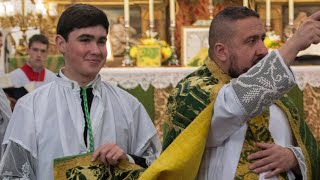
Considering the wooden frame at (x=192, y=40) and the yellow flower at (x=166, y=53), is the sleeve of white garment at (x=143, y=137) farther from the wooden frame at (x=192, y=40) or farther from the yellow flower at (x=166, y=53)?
the wooden frame at (x=192, y=40)

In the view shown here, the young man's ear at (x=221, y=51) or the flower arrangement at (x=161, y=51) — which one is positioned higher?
the young man's ear at (x=221, y=51)

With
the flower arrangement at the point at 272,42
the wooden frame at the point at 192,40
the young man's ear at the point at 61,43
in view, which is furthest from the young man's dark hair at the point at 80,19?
the wooden frame at the point at 192,40

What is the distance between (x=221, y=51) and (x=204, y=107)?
0.73 ft

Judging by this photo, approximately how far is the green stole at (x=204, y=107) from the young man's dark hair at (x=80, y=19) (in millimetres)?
492

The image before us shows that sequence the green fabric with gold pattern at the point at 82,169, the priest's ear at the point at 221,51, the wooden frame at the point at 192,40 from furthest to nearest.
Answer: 1. the wooden frame at the point at 192,40
2. the green fabric with gold pattern at the point at 82,169
3. the priest's ear at the point at 221,51

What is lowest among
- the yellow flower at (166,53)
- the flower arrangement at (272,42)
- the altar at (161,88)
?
the altar at (161,88)

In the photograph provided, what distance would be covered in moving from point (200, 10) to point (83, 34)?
6.89 metres

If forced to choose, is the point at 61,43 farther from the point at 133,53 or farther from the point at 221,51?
the point at 133,53

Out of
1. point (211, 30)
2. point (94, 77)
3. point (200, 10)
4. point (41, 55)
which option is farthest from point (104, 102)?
point (200, 10)

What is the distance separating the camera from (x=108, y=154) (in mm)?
2627

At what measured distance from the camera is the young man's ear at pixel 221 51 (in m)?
2.54

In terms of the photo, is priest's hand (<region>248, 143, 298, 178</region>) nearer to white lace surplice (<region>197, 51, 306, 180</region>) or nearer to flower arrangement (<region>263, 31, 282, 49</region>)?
white lace surplice (<region>197, 51, 306, 180</region>)

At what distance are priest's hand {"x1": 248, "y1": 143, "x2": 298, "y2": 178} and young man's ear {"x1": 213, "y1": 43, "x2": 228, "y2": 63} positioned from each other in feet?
1.02

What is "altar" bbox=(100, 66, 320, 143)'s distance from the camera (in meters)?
6.84
